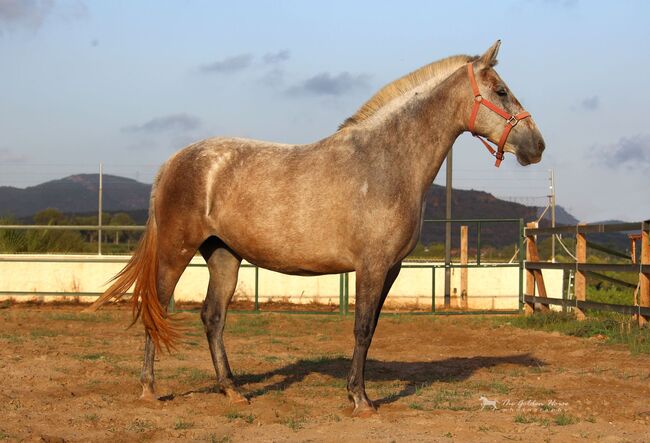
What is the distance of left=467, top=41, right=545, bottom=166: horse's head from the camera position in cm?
567

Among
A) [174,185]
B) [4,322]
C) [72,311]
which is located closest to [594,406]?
[174,185]

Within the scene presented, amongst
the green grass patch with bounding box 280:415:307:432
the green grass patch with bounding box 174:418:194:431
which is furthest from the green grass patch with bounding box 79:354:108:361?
the green grass patch with bounding box 280:415:307:432

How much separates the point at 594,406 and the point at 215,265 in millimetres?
3109

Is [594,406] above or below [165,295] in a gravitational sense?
below

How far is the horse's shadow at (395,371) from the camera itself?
6.91 meters

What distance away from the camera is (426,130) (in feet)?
19.1

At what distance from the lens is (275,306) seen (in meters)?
14.9

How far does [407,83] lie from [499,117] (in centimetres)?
78

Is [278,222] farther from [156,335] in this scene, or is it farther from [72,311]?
[72,311]

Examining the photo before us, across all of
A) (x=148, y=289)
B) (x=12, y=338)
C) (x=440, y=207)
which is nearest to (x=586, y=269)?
(x=148, y=289)

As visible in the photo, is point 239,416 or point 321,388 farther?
point 321,388

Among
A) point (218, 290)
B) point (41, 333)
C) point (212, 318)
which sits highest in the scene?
point (218, 290)

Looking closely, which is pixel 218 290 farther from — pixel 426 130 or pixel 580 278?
pixel 580 278

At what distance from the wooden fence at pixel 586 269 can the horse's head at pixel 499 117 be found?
17.7 ft
